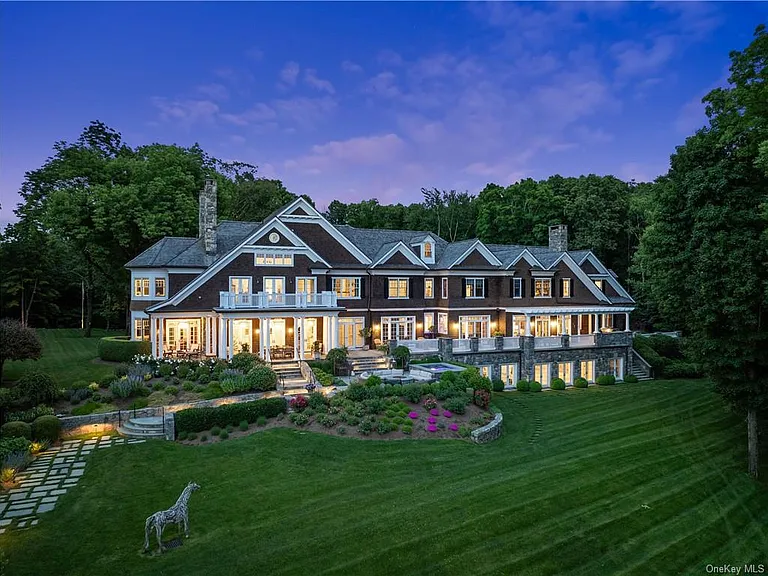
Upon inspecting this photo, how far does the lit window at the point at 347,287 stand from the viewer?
30031mm

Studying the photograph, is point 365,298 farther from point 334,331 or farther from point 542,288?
point 542,288

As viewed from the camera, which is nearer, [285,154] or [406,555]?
[406,555]

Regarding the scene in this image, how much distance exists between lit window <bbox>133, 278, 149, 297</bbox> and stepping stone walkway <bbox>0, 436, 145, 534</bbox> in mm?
12939

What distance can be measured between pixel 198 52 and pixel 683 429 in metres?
28.1

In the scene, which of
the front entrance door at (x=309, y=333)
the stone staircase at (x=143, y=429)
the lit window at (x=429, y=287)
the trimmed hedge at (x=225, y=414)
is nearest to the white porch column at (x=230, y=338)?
the front entrance door at (x=309, y=333)

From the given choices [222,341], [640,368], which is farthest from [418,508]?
[640,368]

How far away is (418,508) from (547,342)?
A: 66.1 feet

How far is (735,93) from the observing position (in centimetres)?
1374

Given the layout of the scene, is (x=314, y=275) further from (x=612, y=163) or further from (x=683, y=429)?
(x=612, y=163)

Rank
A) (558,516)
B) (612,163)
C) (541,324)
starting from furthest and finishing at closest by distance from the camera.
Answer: (612,163)
(541,324)
(558,516)

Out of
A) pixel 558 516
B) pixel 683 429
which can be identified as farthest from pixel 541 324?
pixel 558 516

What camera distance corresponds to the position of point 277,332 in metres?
26.9

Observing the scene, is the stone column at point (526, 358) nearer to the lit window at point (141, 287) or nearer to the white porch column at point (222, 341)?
the white porch column at point (222, 341)

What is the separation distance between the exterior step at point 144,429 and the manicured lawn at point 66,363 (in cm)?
596
